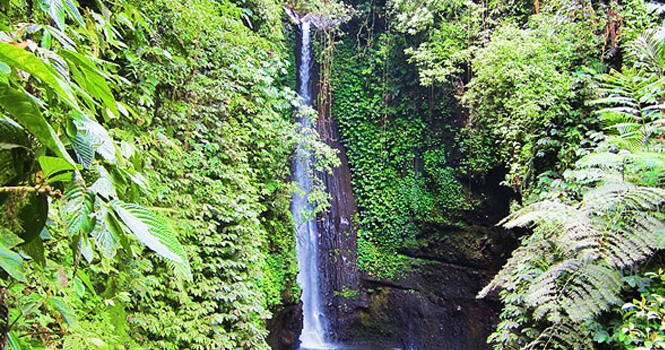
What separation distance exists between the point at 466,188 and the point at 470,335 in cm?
276

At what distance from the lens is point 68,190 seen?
2.39 ft

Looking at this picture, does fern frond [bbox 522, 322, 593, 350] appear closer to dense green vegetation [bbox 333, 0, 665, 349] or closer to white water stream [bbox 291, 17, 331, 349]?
dense green vegetation [bbox 333, 0, 665, 349]

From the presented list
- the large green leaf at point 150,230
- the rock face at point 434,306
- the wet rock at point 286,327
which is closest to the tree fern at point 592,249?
the large green leaf at point 150,230

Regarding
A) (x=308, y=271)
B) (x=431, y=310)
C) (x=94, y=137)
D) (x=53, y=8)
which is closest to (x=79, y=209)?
(x=94, y=137)

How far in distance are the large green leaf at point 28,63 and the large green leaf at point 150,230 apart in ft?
0.79

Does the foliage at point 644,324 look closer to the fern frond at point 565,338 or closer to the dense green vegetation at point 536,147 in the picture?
the dense green vegetation at point 536,147

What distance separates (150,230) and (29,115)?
11.1 inches

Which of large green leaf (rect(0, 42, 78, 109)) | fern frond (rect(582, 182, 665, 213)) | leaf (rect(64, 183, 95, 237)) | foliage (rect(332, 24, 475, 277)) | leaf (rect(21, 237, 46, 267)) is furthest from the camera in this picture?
foliage (rect(332, 24, 475, 277))

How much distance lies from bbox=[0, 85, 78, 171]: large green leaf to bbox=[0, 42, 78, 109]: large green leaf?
0.05 meters

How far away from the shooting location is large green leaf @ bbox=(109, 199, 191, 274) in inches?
26.7

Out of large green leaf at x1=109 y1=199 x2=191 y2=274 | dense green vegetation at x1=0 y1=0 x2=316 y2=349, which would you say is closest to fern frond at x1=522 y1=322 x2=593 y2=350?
dense green vegetation at x1=0 y1=0 x2=316 y2=349

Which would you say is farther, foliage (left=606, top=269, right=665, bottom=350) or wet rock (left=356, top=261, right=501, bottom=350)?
wet rock (left=356, top=261, right=501, bottom=350)

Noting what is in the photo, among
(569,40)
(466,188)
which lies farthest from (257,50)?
(466,188)

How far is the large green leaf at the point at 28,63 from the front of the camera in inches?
23.2
